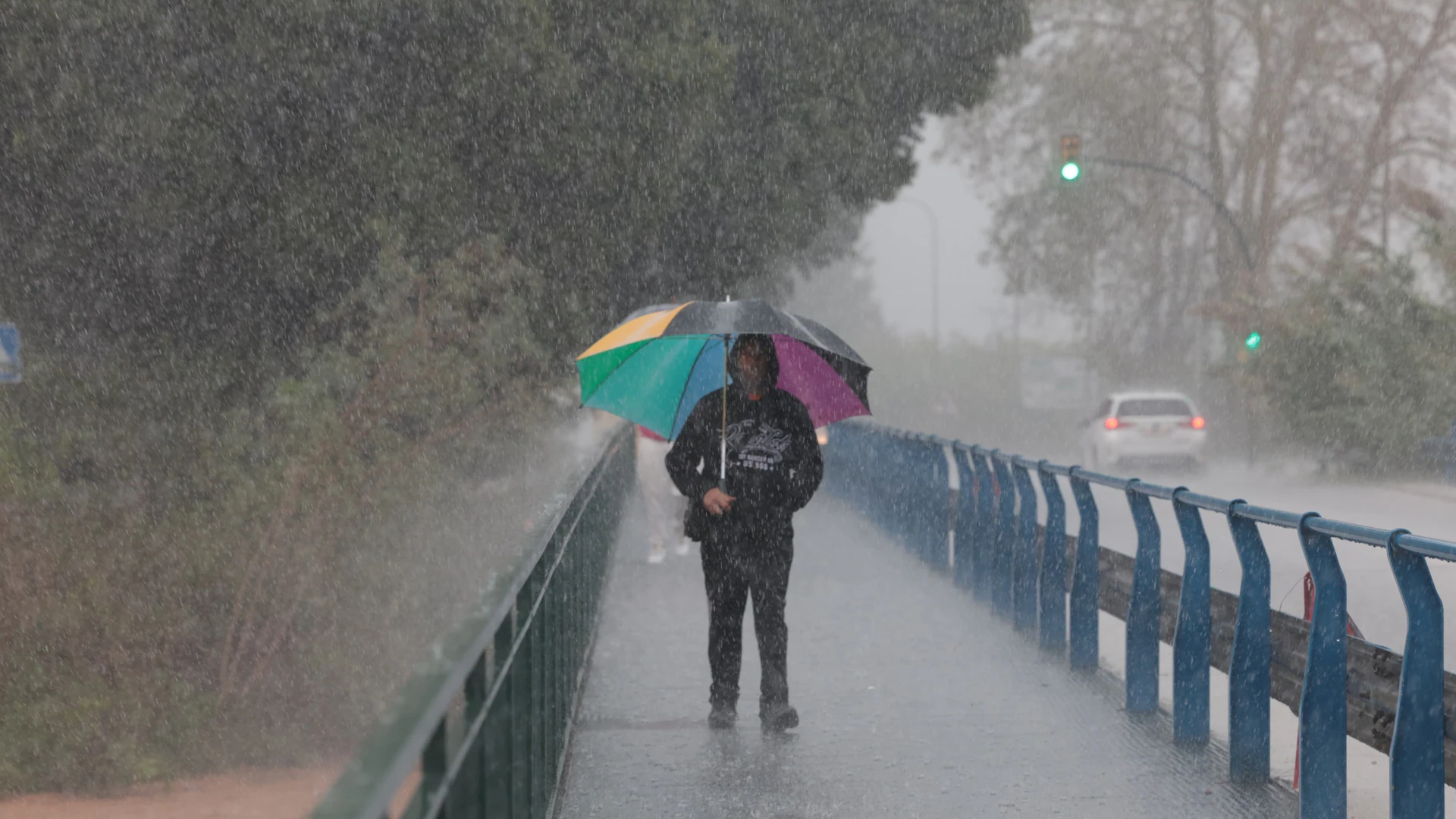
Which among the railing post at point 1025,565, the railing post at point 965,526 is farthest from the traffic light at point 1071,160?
the railing post at point 1025,565

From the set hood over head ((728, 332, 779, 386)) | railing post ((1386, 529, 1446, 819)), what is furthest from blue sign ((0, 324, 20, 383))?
railing post ((1386, 529, 1446, 819))

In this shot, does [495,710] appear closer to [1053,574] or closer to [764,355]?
[764,355]

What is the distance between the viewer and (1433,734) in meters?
5.16

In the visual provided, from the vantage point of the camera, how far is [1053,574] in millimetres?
9969

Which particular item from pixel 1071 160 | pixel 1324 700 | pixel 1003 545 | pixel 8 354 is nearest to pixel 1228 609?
pixel 1324 700

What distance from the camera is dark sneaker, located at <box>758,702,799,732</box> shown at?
7.57 meters

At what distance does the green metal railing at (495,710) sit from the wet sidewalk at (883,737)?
1.28ft

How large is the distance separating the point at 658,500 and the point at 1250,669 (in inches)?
337

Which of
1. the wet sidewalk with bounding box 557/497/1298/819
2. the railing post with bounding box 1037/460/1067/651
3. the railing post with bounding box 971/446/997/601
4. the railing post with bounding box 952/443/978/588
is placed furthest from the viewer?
the railing post with bounding box 952/443/978/588

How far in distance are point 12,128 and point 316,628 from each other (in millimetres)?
6247

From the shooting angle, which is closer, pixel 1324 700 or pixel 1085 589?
pixel 1324 700

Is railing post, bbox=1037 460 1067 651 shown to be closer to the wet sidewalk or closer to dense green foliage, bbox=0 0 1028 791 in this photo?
the wet sidewalk

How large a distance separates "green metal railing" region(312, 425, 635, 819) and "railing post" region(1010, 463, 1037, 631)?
3052 millimetres

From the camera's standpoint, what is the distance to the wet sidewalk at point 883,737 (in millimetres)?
6496
